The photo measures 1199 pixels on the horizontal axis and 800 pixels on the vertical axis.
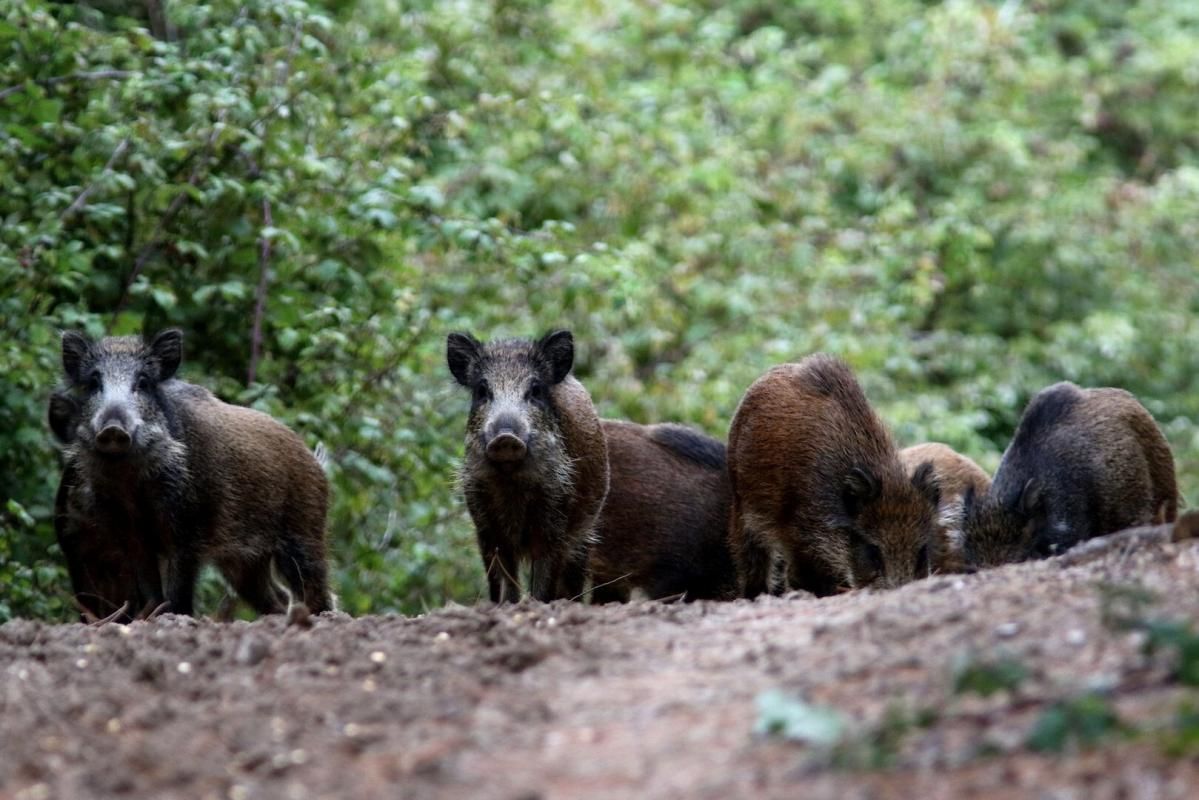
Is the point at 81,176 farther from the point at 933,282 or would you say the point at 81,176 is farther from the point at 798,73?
the point at 798,73

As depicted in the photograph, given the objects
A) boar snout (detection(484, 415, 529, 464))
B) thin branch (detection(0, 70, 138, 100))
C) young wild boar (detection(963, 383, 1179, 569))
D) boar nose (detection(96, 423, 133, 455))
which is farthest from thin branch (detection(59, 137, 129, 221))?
young wild boar (detection(963, 383, 1179, 569))

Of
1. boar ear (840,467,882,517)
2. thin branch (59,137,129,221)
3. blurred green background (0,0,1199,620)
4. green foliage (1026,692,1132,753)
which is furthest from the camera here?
blurred green background (0,0,1199,620)

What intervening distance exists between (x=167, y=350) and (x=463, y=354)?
133cm

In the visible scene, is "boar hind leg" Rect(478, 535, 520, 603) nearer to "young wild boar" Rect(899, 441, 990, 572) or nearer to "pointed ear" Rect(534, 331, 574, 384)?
"pointed ear" Rect(534, 331, 574, 384)

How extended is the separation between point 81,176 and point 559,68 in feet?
17.9

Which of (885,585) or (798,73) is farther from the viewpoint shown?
(798,73)

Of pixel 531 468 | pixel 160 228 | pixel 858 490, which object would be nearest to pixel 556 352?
pixel 531 468

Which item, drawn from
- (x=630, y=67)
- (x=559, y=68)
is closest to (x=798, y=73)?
(x=630, y=67)

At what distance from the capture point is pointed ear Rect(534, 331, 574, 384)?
7.53 meters

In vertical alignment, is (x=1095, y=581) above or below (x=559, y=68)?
below

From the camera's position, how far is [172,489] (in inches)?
281

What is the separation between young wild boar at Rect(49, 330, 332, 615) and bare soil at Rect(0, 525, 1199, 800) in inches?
73.5

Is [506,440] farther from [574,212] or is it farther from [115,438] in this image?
[574,212]

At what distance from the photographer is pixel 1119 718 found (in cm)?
341
